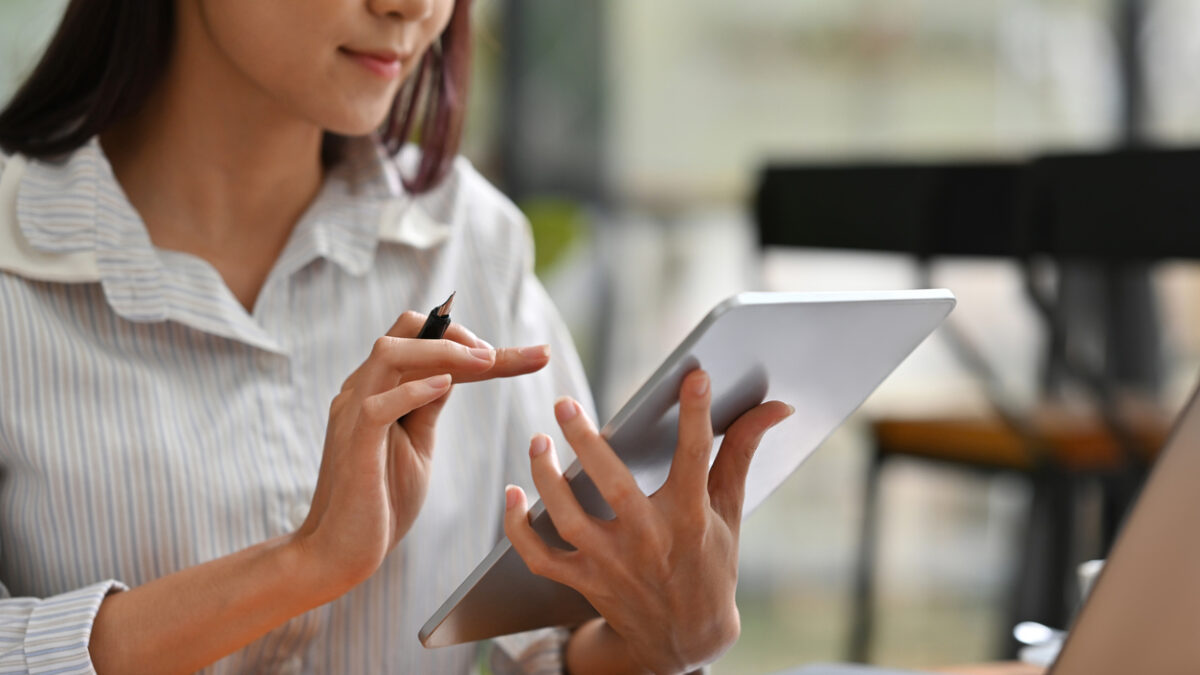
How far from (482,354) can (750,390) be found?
16 centimetres

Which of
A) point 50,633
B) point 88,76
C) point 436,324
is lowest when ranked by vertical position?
point 50,633

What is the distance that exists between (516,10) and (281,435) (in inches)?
122

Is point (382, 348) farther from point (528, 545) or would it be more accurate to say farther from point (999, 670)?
point (999, 670)

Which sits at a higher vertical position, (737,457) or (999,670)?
(737,457)

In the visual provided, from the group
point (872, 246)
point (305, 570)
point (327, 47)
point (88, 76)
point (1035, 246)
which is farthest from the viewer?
point (872, 246)

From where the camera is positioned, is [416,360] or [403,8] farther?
[403,8]

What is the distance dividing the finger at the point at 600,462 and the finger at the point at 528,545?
55mm

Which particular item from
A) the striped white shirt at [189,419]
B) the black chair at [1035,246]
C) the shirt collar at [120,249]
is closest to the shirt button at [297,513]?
the striped white shirt at [189,419]

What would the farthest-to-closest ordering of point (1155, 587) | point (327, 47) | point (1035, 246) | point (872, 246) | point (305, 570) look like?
point (872, 246) < point (1035, 246) < point (327, 47) < point (305, 570) < point (1155, 587)

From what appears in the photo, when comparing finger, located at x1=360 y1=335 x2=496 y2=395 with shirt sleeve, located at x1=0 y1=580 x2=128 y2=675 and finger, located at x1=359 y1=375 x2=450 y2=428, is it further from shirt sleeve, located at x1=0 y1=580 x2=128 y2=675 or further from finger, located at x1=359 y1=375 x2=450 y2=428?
shirt sleeve, located at x1=0 y1=580 x2=128 y2=675

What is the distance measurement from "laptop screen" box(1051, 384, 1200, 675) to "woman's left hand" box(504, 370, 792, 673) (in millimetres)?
191

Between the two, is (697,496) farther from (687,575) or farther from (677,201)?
(677,201)

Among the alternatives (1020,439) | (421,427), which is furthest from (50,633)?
(1020,439)

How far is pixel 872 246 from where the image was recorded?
248 cm
